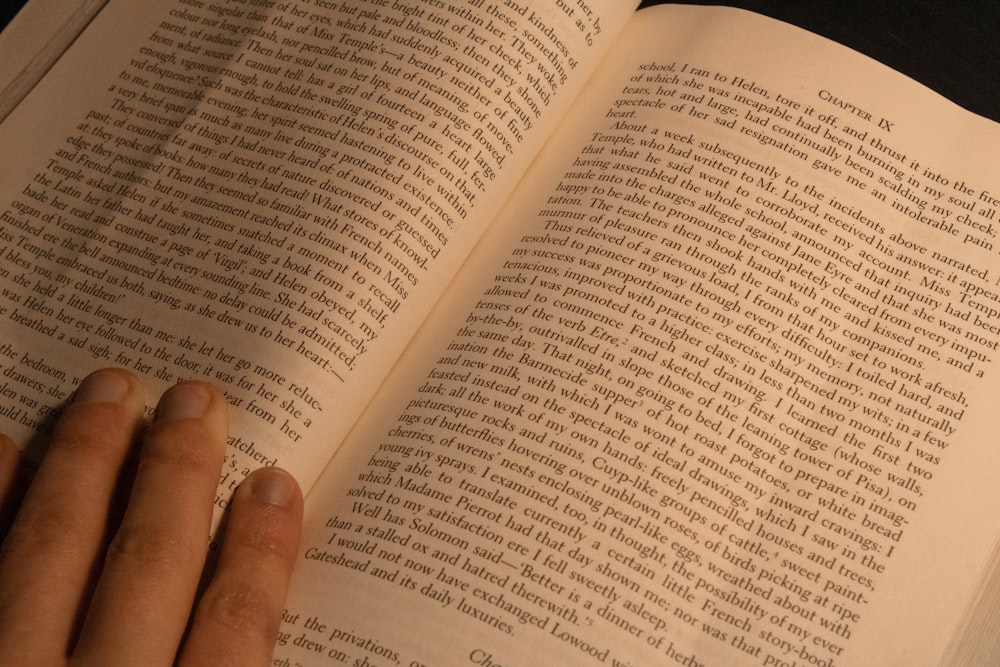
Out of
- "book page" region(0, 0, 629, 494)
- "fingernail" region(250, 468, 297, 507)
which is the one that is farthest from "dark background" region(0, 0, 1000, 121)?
"fingernail" region(250, 468, 297, 507)

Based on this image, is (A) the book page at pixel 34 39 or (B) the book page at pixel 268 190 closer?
(B) the book page at pixel 268 190

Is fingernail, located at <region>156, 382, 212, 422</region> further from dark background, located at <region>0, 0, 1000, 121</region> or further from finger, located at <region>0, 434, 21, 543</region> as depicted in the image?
dark background, located at <region>0, 0, 1000, 121</region>

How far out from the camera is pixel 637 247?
65 centimetres

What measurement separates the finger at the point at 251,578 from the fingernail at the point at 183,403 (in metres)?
0.06

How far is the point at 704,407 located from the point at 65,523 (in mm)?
410

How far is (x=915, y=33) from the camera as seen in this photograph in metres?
0.80

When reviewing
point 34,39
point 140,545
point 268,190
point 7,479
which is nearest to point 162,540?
point 140,545

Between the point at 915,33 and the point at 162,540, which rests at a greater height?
the point at 915,33

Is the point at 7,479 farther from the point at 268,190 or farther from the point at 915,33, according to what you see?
the point at 915,33

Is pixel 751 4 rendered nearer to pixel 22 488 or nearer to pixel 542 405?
pixel 542 405

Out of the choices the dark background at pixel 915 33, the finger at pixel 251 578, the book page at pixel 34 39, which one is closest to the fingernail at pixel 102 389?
the finger at pixel 251 578

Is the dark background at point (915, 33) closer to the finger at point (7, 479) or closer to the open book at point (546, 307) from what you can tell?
the open book at point (546, 307)

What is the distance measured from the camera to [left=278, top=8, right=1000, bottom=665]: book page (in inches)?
21.3

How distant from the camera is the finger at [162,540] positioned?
0.51 m
